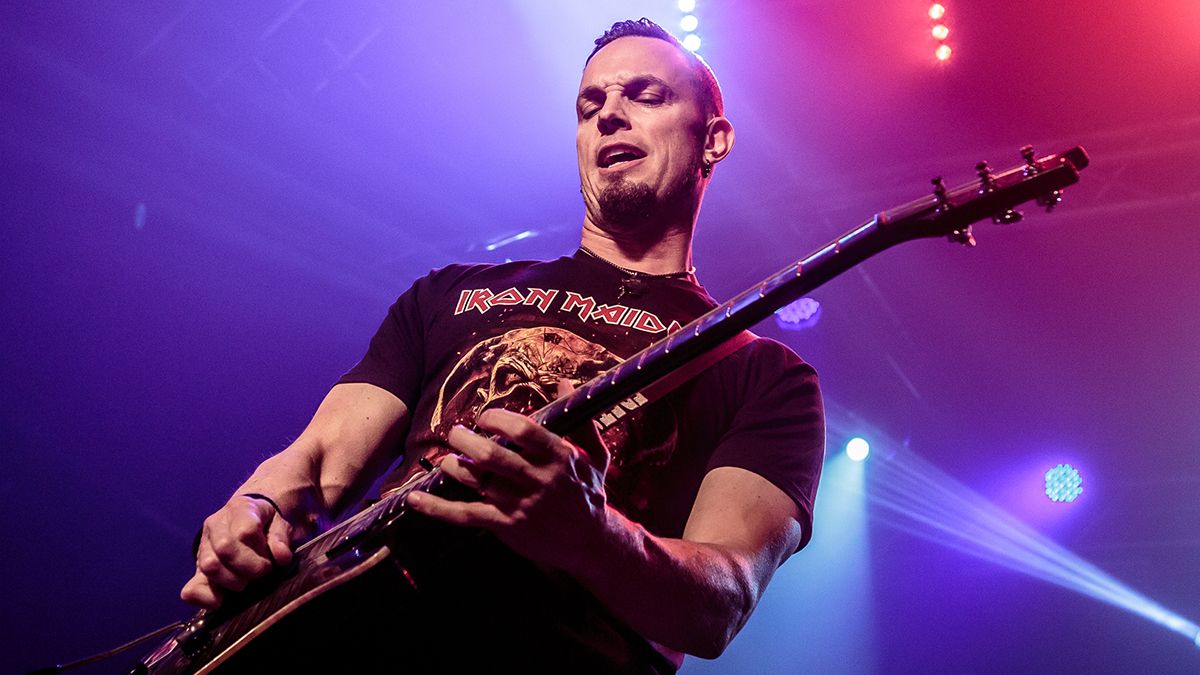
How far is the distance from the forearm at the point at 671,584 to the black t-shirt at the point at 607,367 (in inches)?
14.3

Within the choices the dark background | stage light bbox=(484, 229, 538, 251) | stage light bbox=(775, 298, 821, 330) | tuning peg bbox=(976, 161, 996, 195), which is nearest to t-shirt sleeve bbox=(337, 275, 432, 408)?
tuning peg bbox=(976, 161, 996, 195)

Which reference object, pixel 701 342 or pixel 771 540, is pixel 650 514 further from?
pixel 701 342

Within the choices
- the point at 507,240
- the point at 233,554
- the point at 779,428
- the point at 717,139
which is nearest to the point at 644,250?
the point at 717,139

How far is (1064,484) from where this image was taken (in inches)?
286

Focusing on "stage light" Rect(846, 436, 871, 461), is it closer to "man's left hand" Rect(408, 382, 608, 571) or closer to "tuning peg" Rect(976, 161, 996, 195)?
"tuning peg" Rect(976, 161, 996, 195)

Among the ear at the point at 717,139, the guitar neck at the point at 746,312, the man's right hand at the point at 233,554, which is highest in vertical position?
the ear at the point at 717,139

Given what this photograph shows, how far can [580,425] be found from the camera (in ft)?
5.40

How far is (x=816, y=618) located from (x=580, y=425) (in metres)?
6.76

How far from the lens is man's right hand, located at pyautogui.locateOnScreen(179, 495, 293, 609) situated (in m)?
1.63

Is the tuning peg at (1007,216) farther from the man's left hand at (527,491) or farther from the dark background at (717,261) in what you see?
the dark background at (717,261)

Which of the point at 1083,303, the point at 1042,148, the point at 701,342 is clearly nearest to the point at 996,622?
the point at 1083,303

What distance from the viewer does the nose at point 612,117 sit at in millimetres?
3051


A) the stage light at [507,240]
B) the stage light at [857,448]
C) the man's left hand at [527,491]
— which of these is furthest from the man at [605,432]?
the stage light at [857,448]

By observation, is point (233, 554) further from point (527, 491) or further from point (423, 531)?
point (527, 491)
